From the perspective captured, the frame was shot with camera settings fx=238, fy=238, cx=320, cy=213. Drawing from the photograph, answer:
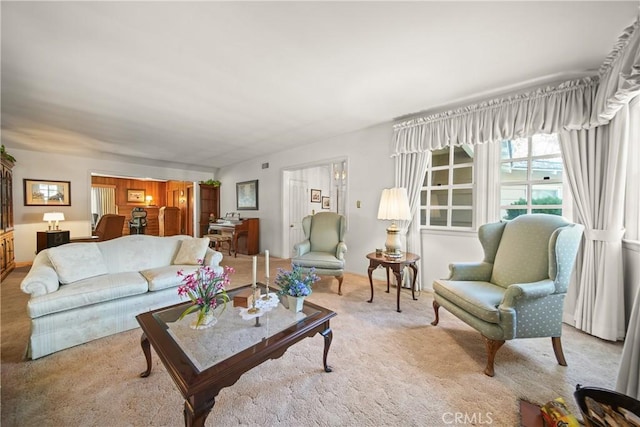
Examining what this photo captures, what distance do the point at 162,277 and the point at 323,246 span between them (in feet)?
6.83

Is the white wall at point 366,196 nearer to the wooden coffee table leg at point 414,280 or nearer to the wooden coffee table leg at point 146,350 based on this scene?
the wooden coffee table leg at point 414,280

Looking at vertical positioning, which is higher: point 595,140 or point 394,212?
point 595,140

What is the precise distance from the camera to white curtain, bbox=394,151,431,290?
10.5ft

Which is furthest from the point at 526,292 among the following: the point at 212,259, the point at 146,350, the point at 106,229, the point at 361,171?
the point at 106,229

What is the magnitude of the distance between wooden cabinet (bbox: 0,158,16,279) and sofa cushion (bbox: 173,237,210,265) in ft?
10.2

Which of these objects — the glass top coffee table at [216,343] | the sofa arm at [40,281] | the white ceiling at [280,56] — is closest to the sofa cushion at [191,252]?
the sofa arm at [40,281]

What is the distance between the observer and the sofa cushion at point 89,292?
1764 millimetres

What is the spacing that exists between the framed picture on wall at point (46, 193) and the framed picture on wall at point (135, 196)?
11.6 feet

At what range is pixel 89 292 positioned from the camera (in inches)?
76.9

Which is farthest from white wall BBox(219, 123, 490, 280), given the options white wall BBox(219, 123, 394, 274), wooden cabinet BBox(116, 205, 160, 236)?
wooden cabinet BBox(116, 205, 160, 236)

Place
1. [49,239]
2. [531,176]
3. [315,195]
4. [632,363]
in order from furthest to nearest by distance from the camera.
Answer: [315,195] → [49,239] → [531,176] → [632,363]

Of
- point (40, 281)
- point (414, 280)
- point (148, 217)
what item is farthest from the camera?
point (148, 217)

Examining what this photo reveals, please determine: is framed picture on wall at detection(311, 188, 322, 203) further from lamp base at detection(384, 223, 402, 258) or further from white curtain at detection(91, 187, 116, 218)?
white curtain at detection(91, 187, 116, 218)

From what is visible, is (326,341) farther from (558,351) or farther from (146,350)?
(558,351)
